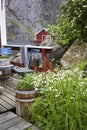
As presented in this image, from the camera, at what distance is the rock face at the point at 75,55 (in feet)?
24.1

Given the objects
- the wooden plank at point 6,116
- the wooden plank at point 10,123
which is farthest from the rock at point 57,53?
the wooden plank at point 10,123

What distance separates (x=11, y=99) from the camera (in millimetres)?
4453

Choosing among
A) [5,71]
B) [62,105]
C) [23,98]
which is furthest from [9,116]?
[5,71]

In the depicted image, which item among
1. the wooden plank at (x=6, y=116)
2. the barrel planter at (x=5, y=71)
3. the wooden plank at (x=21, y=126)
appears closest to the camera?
the wooden plank at (x=21, y=126)

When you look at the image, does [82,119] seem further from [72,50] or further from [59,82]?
[72,50]

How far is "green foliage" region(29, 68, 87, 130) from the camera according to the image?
331 cm

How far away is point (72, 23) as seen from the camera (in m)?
8.96

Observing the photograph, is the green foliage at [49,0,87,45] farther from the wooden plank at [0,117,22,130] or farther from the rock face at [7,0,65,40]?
the rock face at [7,0,65,40]

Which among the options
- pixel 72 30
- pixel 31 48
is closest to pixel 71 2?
pixel 72 30

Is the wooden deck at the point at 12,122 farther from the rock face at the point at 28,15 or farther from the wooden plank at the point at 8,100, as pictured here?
the rock face at the point at 28,15

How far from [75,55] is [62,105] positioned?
4279 millimetres

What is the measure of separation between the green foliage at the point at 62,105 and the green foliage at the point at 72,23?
15.7 feet

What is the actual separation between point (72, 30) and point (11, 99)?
5.44m

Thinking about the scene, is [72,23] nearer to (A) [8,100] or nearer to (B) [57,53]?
(B) [57,53]
